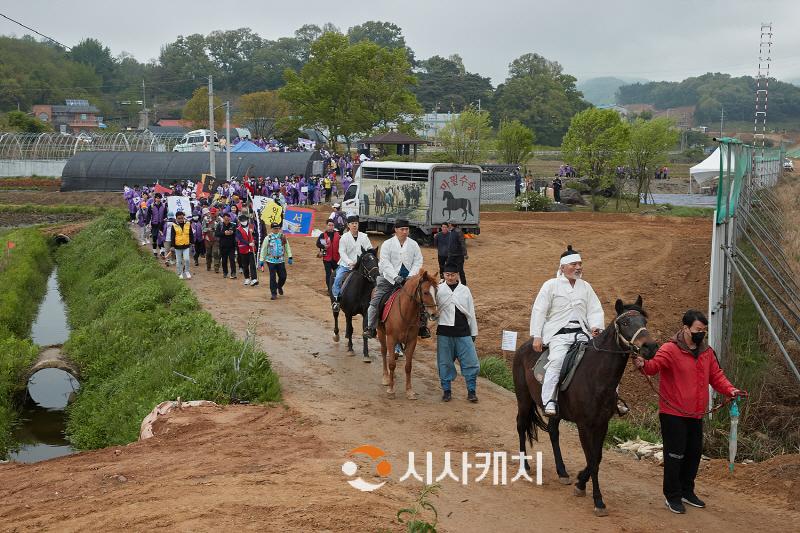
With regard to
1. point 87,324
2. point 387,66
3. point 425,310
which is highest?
point 387,66

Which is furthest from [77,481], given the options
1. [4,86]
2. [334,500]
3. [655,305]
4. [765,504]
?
[4,86]

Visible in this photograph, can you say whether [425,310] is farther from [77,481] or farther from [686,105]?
[686,105]

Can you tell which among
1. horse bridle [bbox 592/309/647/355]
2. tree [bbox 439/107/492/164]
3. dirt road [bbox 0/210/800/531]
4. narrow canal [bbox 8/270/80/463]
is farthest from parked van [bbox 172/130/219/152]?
horse bridle [bbox 592/309/647/355]

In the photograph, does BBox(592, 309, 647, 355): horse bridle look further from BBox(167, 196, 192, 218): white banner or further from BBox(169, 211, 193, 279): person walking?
BBox(167, 196, 192, 218): white banner

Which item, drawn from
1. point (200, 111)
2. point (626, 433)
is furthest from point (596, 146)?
point (200, 111)

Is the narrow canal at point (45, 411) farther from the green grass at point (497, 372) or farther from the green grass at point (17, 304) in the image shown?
the green grass at point (497, 372)

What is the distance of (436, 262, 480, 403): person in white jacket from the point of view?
11.4 m

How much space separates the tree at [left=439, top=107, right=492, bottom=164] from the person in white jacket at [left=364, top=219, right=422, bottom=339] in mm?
36654

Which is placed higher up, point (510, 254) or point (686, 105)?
point (686, 105)

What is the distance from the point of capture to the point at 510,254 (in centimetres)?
2816

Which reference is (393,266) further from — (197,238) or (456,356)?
(197,238)

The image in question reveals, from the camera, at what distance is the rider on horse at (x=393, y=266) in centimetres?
1248

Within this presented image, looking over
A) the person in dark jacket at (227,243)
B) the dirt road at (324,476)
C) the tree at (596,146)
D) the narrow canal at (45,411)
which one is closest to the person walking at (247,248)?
the person in dark jacket at (227,243)

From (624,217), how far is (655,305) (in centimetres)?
1992
